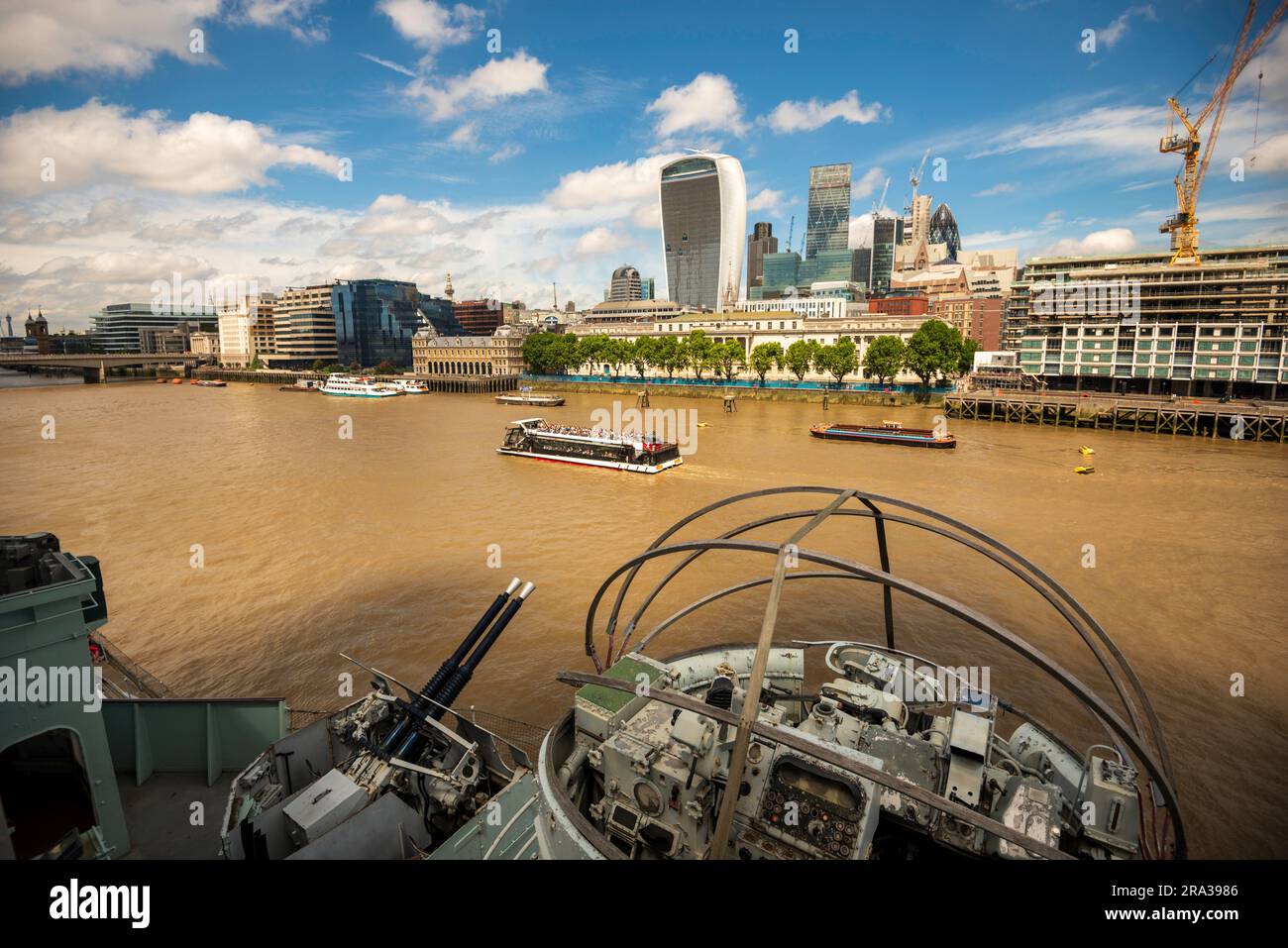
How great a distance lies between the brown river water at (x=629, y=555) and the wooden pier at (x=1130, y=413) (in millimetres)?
2914

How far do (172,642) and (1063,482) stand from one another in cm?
4138

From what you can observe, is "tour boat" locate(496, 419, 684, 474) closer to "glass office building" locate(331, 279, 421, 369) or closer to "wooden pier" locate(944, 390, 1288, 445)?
"wooden pier" locate(944, 390, 1288, 445)

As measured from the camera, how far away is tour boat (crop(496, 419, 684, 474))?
40.2 meters

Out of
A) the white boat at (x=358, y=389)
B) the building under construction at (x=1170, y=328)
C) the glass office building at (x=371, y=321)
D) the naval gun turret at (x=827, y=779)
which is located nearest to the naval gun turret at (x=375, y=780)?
the naval gun turret at (x=827, y=779)

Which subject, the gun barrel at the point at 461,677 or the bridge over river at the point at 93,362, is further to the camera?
the bridge over river at the point at 93,362

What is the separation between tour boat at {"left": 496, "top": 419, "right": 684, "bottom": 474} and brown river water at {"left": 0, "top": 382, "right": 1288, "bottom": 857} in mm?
1303

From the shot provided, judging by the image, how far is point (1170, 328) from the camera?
208ft

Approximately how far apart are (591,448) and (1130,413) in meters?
49.5

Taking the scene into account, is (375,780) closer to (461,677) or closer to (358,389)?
(461,677)

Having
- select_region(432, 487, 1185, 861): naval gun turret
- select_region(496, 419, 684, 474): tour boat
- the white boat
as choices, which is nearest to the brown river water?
select_region(496, 419, 684, 474): tour boat

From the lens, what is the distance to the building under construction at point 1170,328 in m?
59.1

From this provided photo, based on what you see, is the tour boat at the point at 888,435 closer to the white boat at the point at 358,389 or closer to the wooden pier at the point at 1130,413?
the wooden pier at the point at 1130,413
